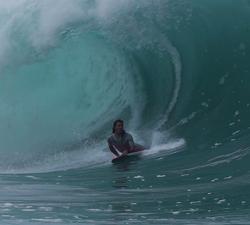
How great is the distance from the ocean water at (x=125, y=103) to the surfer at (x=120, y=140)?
31 cm

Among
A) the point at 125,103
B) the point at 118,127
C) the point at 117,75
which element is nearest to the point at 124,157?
the point at 118,127

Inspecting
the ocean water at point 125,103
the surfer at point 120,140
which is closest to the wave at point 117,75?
the ocean water at point 125,103

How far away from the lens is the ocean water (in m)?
4.58

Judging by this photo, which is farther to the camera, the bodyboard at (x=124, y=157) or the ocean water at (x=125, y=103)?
the bodyboard at (x=124, y=157)

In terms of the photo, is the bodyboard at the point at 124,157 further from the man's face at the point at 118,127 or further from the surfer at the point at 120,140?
the man's face at the point at 118,127

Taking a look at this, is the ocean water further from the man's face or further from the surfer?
the man's face

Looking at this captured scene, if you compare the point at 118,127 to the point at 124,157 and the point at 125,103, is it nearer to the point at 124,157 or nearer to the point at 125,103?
the point at 124,157

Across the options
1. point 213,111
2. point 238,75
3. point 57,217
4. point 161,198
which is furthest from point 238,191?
point 238,75

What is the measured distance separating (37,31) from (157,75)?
283cm

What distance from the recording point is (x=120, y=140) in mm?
7078

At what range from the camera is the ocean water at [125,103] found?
4.58 metres

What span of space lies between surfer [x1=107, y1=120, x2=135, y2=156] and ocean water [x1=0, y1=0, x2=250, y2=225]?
1.02 feet

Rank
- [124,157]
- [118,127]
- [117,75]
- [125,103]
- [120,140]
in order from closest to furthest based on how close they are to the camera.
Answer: [124,157], [118,127], [120,140], [125,103], [117,75]

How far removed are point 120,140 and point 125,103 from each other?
175 cm
